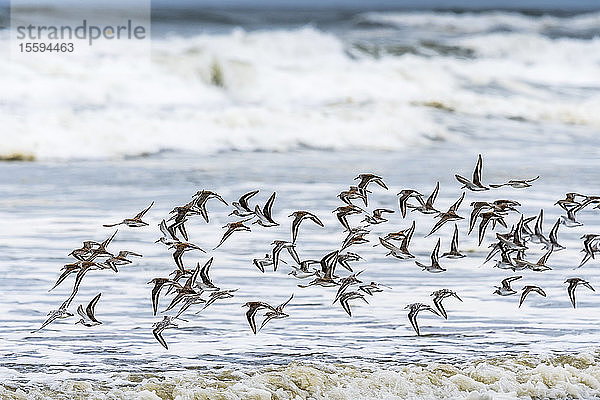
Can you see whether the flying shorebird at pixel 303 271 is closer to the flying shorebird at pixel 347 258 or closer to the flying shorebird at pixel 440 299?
the flying shorebird at pixel 347 258

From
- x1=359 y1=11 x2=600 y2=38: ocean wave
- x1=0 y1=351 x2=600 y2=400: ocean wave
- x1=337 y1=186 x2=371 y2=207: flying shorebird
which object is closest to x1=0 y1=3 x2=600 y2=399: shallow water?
x1=0 y1=351 x2=600 y2=400: ocean wave

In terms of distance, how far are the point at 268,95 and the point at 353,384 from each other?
10403mm

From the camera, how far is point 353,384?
13.2 feet

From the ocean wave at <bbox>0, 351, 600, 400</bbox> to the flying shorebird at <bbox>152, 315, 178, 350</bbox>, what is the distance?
25cm

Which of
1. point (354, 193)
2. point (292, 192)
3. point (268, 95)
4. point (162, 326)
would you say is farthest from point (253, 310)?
point (268, 95)

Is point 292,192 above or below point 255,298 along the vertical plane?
above

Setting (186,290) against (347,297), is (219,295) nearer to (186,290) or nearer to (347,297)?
(186,290)

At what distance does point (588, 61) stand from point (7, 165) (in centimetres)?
1382

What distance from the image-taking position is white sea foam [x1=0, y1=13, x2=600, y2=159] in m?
11.1

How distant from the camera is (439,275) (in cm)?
564

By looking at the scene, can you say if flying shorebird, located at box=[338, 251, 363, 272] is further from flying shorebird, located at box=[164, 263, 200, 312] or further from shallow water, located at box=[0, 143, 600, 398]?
flying shorebird, located at box=[164, 263, 200, 312]

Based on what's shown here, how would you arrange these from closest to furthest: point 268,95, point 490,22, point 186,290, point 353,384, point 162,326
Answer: point 353,384 < point 162,326 < point 186,290 < point 268,95 < point 490,22

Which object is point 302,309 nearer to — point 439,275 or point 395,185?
point 439,275

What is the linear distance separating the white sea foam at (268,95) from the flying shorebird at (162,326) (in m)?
5.80
